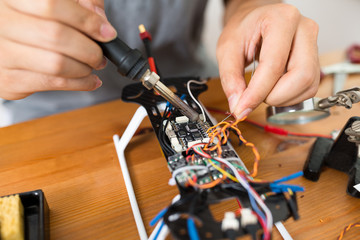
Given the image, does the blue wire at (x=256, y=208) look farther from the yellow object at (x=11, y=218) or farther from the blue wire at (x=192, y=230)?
the yellow object at (x=11, y=218)

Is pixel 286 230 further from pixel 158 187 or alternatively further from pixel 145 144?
pixel 145 144

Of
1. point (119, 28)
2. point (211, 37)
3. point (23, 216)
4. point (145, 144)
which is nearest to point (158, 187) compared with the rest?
point (145, 144)

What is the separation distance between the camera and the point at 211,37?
193 centimetres

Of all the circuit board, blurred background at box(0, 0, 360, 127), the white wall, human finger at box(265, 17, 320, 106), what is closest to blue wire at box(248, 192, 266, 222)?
the circuit board

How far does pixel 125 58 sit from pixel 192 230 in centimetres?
28

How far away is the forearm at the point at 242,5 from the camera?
743 mm

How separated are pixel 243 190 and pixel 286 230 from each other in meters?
0.16

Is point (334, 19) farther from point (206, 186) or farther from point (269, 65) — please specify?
point (206, 186)

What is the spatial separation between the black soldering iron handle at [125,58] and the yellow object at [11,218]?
0.93ft

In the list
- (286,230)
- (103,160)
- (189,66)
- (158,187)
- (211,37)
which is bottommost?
(286,230)

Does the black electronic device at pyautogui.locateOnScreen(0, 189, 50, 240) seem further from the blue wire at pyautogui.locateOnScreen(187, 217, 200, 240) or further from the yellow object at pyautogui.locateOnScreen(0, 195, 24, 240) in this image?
the blue wire at pyautogui.locateOnScreen(187, 217, 200, 240)

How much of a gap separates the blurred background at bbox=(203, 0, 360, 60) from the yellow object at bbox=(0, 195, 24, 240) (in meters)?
1.68

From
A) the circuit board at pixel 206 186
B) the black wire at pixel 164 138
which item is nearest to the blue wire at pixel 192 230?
the circuit board at pixel 206 186

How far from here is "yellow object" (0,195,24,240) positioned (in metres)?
0.42
